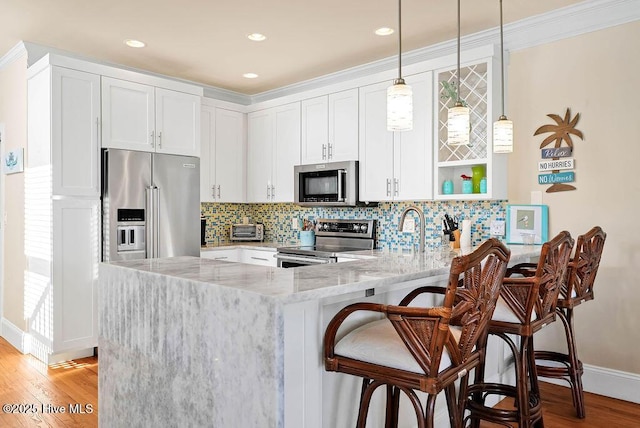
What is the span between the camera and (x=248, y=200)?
5348mm

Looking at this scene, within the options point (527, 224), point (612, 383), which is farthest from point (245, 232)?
point (612, 383)

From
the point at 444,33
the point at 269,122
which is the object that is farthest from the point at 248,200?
the point at 444,33

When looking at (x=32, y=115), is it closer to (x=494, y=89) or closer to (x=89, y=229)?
(x=89, y=229)

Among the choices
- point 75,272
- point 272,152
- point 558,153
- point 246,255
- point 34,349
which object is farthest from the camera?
point 272,152

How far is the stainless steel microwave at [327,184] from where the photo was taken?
4316 millimetres

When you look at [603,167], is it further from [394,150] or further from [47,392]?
Answer: [47,392]

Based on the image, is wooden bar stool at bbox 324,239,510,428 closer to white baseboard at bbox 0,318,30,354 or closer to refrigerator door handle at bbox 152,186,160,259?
refrigerator door handle at bbox 152,186,160,259

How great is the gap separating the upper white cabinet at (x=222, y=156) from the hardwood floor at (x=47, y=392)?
201 centimetres

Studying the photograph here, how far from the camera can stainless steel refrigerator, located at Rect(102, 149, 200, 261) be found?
387 cm

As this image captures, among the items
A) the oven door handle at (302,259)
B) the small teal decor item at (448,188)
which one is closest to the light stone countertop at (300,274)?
the small teal decor item at (448,188)

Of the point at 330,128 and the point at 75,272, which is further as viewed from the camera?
the point at 330,128

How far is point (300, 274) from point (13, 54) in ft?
12.7

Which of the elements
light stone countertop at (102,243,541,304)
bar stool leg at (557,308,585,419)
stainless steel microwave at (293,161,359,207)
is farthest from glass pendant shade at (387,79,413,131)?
stainless steel microwave at (293,161,359,207)

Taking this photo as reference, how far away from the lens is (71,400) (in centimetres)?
302
